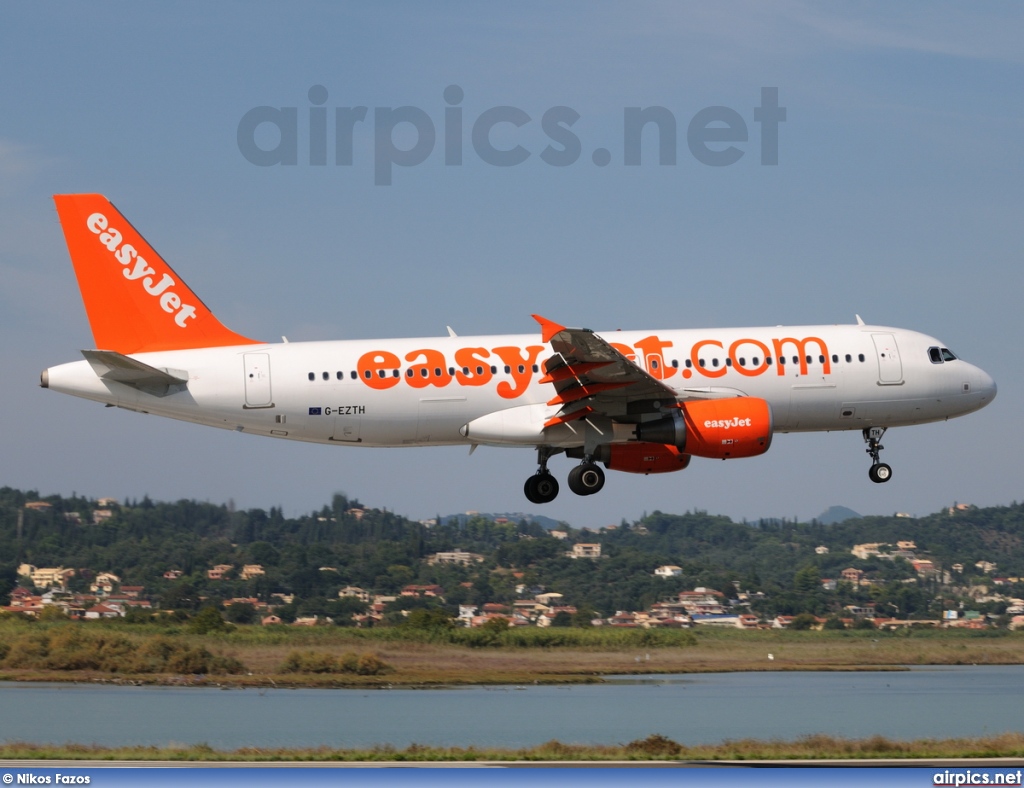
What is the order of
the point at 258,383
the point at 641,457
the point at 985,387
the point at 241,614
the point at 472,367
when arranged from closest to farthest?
the point at 258,383 < the point at 472,367 < the point at 641,457 < the point at 985,387 < the point at 241,614

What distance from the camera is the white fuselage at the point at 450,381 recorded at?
141 ft

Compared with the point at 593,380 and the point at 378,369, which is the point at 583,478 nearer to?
the point at 593,380

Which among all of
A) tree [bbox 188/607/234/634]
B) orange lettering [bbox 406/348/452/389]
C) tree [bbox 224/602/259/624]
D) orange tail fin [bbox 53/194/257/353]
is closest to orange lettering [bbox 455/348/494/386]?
orange lettering [bbox 406/348/452/389]

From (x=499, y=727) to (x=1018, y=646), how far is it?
174 ft

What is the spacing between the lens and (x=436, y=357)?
43.5m

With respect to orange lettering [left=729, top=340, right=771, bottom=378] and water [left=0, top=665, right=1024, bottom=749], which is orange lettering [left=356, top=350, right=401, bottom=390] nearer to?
orange lettering [left=729, top=340, right=771, bottom=378]

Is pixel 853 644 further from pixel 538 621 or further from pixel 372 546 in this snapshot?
pixel 372 546

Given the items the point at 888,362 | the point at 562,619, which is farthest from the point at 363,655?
the point at 888,362

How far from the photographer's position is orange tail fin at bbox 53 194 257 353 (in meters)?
44.8

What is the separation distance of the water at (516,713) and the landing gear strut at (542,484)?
1968 cm

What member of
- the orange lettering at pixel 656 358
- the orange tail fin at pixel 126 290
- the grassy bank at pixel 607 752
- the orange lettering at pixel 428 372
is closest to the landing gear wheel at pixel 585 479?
the orange lettering at pixel 656 358

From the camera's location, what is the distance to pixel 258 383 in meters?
43.1

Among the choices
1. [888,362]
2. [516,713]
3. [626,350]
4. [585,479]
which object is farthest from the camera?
[516,713]

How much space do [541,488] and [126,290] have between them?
1579cm
